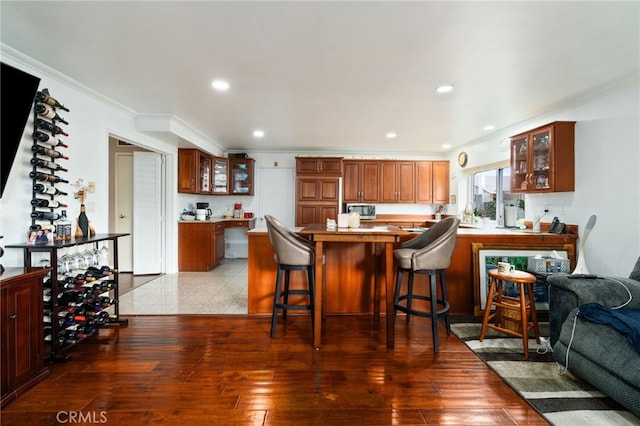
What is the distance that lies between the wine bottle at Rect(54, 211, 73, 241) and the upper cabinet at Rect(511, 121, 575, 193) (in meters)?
4.88

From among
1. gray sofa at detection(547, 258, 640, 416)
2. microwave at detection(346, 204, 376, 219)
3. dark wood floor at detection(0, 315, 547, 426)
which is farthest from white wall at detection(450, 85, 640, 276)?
microwave at detection(346, 204, 376, 219)

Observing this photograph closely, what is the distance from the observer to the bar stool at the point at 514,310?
2348 millimetres

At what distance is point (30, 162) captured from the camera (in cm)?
246

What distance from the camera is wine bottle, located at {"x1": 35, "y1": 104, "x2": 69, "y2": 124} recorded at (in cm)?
244

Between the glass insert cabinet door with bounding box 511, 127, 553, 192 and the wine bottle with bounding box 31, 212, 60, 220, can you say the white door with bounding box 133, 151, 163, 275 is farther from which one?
the glass insert cabinet door with bounding box 511, 127, 553, 192

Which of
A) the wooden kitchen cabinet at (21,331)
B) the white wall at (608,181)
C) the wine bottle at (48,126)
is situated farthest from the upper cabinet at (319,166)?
the wooden kitchen cabinet at (21,331)

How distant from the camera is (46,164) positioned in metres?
2.52

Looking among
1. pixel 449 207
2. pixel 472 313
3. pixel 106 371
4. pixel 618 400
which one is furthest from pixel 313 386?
pixel 449 207

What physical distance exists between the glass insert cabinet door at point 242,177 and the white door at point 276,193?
0.33 metres

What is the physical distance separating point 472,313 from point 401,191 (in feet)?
11.3

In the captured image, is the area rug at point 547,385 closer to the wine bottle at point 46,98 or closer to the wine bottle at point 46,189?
the wine bottle at point 46,189

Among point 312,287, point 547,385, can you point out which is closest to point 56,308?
point 312,287

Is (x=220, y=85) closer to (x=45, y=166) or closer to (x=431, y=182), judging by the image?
A: (x=45, y=166)

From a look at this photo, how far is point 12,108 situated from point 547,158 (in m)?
4.93
